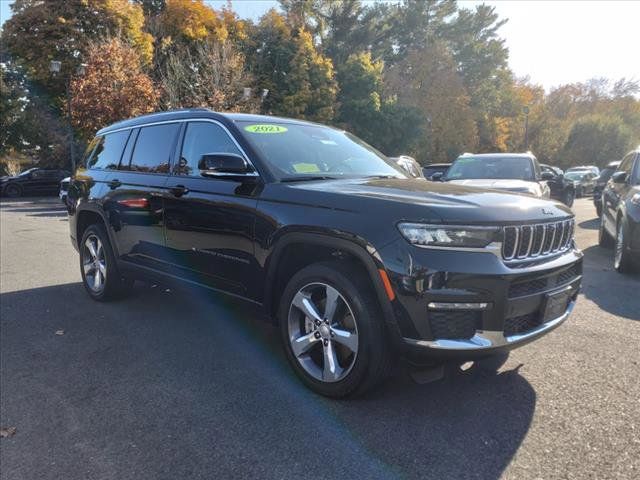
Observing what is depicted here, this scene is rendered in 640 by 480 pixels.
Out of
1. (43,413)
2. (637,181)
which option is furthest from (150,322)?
(637,181)

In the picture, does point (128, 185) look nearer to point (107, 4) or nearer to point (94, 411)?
point (94, 411)

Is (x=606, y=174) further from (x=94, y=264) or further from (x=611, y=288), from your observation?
(x=94, y=264)

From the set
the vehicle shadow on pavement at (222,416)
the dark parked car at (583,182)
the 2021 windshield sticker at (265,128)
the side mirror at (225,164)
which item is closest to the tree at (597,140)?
the dark parked car at (583,182)

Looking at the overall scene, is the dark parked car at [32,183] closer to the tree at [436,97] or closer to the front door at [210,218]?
the tree at [436,97]

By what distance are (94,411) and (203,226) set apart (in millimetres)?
1509

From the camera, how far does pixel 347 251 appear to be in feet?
9.85

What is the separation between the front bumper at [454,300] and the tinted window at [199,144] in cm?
181

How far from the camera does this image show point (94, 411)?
321cm

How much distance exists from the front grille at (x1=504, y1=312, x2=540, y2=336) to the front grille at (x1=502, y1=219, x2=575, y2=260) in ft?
1.13

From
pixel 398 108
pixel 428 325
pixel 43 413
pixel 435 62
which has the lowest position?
pixel 43 413

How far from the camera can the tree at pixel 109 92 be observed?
831 inches

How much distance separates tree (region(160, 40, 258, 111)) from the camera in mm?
22844

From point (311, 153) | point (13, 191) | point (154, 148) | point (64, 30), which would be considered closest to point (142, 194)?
point (154, 148)

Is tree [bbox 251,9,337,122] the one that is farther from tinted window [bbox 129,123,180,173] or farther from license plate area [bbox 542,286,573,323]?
license plate area [bbox 542,286,573,323]
